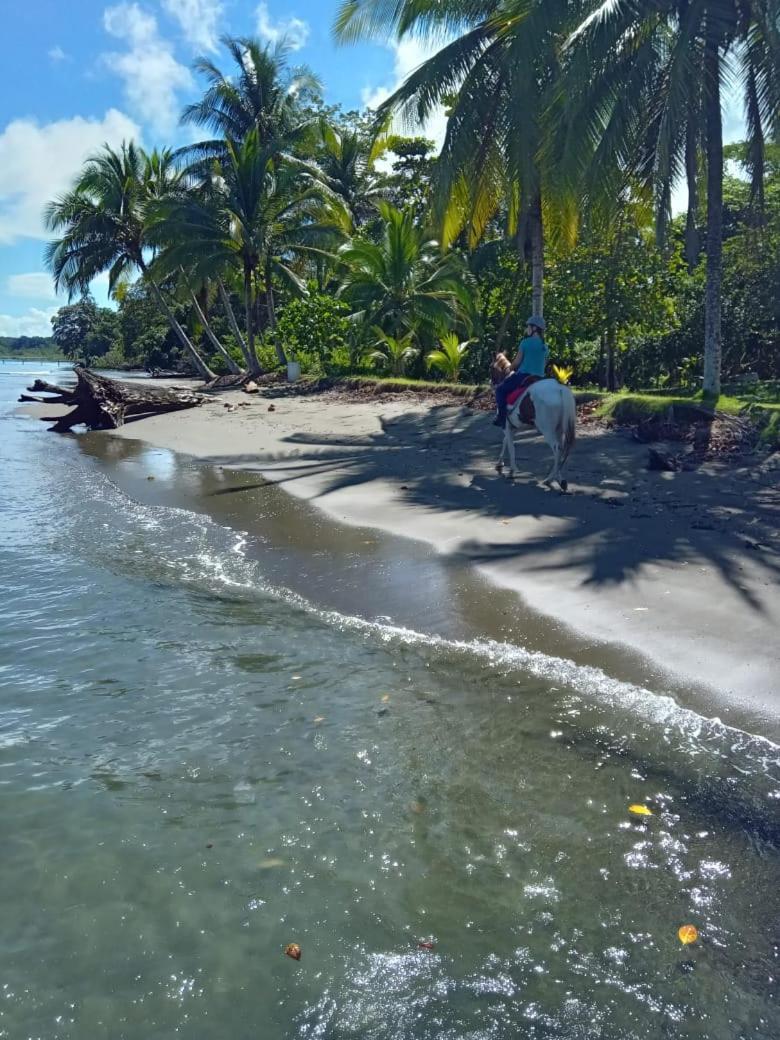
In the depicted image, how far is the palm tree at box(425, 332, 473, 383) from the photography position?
19.8 metres

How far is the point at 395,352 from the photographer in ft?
70.1

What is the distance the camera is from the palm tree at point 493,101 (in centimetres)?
1299

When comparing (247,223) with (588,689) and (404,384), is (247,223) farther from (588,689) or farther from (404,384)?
(588,689)

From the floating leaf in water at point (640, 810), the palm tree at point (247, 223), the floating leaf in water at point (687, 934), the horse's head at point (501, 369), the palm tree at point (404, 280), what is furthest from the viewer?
the palm tree at point (247, 223)

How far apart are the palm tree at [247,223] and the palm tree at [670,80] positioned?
16.1 m

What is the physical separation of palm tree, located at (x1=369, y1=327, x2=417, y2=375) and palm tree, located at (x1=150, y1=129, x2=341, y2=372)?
7173mm

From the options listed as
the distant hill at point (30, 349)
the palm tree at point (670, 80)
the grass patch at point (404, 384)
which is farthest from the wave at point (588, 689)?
the distant hill at point (30, 349)

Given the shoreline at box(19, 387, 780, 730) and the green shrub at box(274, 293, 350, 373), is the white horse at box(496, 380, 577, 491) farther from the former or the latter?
the green shrub at box(274, 293, 350, 373)

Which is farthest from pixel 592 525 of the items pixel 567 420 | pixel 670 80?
pixel 670 80

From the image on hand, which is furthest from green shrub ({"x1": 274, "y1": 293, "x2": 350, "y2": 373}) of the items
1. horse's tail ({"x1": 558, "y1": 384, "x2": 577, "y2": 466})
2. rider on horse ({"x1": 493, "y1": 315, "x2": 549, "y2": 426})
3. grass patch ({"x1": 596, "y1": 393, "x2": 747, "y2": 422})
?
horse's tail ({"x1": 558, "y1": 384, "x2": 577, "y2": 466})

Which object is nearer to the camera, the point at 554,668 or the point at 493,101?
the point at 554,668

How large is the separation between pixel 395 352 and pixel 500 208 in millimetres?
4796

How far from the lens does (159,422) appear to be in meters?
19.7

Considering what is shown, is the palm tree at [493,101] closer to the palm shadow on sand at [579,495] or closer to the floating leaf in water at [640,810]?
the palm shadow on sand at [579,495]
